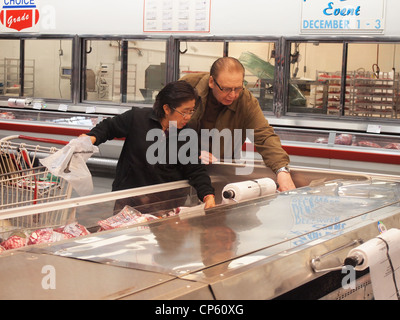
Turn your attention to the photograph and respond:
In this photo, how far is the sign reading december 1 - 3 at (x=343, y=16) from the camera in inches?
251

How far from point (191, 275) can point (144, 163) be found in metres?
1.72

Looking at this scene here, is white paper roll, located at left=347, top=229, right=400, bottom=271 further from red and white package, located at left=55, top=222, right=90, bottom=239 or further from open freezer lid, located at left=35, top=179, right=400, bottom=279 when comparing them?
red and white package, located at left=55, top=222, right=90, bottom=239

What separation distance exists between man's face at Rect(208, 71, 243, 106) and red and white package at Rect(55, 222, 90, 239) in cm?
120

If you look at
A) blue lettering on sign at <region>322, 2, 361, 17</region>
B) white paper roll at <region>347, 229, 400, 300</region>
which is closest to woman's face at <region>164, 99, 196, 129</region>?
white paper roll at <region>347, 229, 400, 300</region>

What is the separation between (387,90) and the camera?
21.2 feet

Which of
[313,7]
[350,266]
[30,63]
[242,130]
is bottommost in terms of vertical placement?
[350,266]

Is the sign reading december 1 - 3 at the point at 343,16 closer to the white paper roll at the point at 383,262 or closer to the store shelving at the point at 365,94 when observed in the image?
the store shelving at the point at 365,94

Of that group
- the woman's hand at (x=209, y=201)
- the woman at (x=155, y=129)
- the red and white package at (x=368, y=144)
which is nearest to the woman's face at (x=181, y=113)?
the woman at (x=155, y=129)

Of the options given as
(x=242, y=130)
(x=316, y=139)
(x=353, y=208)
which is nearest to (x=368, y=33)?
(x=316, y=139)

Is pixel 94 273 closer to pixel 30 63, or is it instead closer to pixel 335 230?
pixel 335 230

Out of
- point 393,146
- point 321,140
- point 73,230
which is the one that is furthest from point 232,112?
point 321,140

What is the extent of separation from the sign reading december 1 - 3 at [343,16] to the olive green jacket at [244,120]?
3.33 meters

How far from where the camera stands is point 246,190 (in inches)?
102

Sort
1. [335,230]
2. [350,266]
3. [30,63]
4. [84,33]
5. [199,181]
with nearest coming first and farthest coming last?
[350,266], [335,230], [199,181], [84,33], [30,63]
